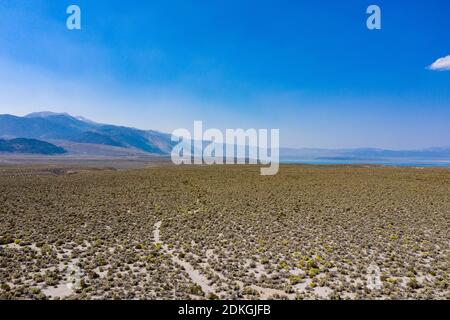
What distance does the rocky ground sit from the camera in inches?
356

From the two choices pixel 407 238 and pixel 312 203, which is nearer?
pixel 407 238

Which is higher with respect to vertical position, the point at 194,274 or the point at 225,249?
the point at 194,274

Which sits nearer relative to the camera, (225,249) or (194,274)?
(194,274)

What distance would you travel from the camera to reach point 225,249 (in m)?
13.3

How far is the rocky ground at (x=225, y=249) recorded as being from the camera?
356 inches

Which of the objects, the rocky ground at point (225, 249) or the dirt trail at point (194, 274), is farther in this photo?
the dirt trail at point (194, 274)

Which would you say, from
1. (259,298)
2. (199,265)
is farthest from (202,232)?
(259,298)

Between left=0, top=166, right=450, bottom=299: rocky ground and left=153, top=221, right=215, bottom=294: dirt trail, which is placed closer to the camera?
left=0, top=166, right=450, bottom=299: rocky ground
